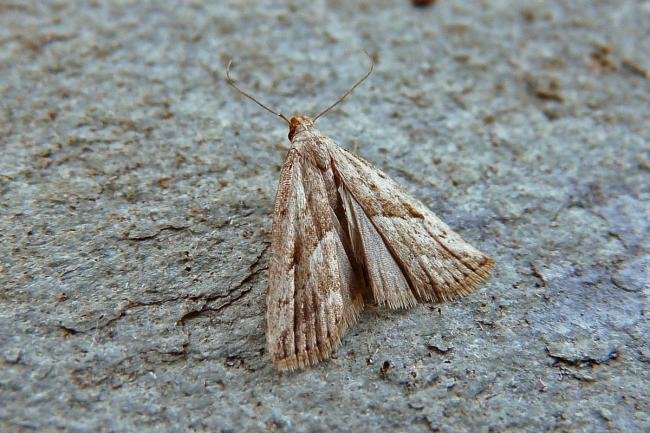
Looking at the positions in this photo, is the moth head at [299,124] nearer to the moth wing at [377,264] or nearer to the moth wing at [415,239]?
the moth wing at [415,239]

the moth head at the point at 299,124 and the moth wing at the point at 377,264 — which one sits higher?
the moth head at the point at 299,124

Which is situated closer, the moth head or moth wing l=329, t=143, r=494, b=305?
moth wing l=329, t=143, r=494, b=305

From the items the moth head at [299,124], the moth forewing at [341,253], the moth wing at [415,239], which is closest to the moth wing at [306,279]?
the moth forewing at [341,253]

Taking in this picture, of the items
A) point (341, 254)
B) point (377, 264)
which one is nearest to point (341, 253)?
point (341, 254)

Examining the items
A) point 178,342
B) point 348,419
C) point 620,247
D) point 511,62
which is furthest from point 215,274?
point 511,62

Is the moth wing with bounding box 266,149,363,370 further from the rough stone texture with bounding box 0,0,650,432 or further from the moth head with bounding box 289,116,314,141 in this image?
the moth head with bounding box 289,116,314,141

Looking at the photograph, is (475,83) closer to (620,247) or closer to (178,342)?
(620,247)

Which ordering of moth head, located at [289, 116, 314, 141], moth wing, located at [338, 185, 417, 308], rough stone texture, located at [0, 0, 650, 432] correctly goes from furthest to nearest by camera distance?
1. moth head, located at [289, 116, 314, 141]
2. moth wing, located at [338, 185, 417, 308]
3. rough stone texture, located at [0, 0, 650, 432]

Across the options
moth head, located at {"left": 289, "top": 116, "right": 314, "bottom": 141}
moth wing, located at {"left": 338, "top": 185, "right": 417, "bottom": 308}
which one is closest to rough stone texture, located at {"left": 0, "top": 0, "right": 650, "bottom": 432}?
moth wing, located at {"left": 338, "top": 185, "right": 417, "bottom": 308}

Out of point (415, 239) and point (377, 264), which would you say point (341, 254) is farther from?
point (415, 239)
